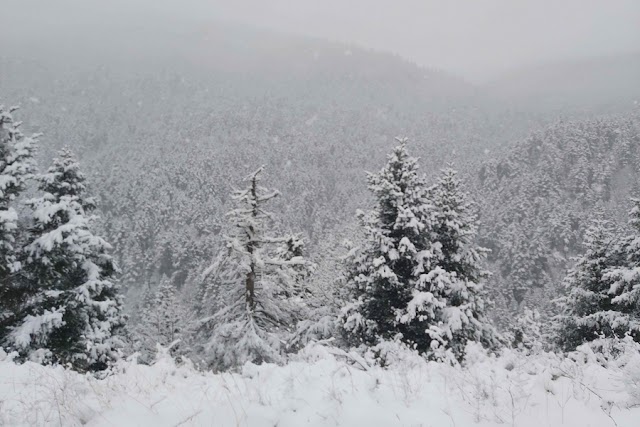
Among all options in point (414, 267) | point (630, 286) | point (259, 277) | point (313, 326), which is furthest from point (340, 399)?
point (630, 286)

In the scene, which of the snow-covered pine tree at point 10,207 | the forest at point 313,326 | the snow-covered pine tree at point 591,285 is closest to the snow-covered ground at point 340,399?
the forest at point 313,326

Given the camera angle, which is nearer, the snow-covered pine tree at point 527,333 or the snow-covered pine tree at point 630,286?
the snow-covered pine tree at point 630,286

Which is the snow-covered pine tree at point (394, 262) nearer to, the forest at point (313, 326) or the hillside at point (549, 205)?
the forest at point (313, 326)

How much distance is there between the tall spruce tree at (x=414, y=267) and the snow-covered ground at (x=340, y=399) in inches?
390

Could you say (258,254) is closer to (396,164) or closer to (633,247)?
(396,164)

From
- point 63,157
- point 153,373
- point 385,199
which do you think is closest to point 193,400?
point 153,373

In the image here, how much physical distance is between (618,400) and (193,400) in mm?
3290

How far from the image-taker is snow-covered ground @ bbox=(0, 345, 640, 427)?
317 cm

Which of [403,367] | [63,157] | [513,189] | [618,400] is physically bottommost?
[513,189]

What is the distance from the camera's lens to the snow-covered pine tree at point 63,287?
13.4 m

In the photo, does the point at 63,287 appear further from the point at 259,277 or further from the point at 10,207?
the point at 259,277

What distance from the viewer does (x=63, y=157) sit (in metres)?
16.7

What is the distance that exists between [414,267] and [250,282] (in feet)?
18.2

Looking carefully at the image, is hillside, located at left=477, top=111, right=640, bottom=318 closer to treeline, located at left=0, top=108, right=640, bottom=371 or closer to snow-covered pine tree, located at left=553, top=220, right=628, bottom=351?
snow-covered pine tree, located at left=553, top=220, right=628, bottom=351
